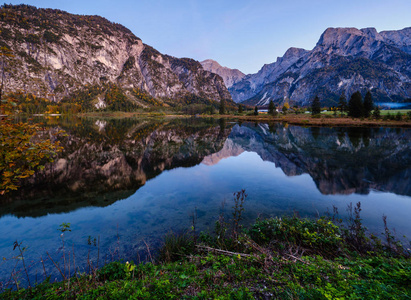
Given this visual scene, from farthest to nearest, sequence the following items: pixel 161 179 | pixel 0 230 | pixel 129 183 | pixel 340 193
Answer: pixel 161 179 → pixel 129 183 → pixel 340 193 → pixel 0 230

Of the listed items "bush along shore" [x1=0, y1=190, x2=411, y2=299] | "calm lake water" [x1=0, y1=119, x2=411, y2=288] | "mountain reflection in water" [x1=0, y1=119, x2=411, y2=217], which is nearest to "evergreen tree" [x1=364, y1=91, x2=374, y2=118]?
"mountain reflection in water" [x1=0, y1=119, x2=411, y2=217]

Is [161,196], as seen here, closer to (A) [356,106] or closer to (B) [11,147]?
(B) [11,147]

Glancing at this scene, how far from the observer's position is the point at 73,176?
22391 mm

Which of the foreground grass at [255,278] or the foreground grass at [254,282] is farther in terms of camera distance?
the foreground grass at [255,278]

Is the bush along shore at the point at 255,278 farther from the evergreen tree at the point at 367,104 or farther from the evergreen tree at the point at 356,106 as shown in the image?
the evergreen tree at the point at 367,104

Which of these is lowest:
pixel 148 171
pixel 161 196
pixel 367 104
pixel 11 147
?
pixel 161 196

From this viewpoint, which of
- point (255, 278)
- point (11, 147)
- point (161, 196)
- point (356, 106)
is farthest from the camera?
point (356, 106)

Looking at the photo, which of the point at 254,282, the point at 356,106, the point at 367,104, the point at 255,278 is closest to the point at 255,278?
the point at 255,278

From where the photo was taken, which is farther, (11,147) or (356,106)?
(356,106)

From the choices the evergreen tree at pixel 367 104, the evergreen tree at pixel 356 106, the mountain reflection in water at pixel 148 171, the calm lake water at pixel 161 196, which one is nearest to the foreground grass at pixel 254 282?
the calm lake water at pixel 161 196

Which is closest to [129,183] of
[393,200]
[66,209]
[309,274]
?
[66,209]

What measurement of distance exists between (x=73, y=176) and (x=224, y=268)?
22.1 metres

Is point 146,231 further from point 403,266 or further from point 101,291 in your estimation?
point 403,266

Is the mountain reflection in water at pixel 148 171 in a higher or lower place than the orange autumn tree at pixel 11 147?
lower
